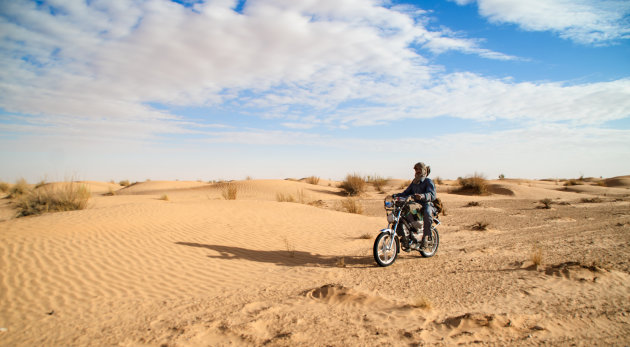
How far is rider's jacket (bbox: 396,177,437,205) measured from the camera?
6301mm

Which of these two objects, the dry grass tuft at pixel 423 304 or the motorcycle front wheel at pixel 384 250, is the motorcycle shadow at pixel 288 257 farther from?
the dry grass tuft at pixel 423 304

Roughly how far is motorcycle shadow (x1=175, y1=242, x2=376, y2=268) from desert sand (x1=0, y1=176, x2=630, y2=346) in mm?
46

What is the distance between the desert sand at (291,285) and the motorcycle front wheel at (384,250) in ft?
0.56

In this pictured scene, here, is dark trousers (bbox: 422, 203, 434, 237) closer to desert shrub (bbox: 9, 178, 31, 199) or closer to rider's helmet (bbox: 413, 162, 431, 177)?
rider's helmet (bbox: 413, 162, 431, 177)

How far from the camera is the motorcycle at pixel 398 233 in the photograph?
20.4ft

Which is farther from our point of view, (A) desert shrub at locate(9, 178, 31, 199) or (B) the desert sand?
(A) desert shrub at locate(9, 178, 31, 199)

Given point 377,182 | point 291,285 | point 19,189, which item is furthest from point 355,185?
point 19,189

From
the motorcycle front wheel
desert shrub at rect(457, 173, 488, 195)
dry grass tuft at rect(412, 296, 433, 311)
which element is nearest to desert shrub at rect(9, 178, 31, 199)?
the motorcycle front wheel

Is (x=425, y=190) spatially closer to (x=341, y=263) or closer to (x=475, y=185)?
(x=341, y=263)

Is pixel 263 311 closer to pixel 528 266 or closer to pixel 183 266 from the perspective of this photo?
pixel 183 266

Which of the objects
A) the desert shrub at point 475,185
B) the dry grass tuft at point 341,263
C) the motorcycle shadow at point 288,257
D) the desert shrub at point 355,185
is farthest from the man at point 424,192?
the desert shrub at point 475,185

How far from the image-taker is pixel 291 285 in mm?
5539

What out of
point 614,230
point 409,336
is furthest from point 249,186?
point 409,336

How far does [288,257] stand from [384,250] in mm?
2438
